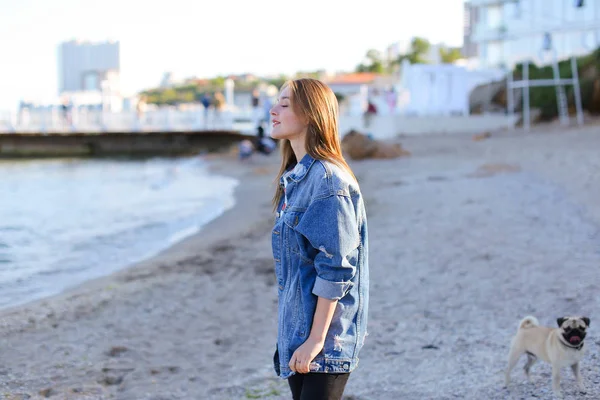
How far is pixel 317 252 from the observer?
7.41 feet

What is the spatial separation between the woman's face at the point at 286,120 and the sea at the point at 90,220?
19.0 ft

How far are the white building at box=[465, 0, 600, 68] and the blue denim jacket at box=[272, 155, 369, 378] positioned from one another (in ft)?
85.4

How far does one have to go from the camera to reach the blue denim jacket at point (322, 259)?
2191 mm

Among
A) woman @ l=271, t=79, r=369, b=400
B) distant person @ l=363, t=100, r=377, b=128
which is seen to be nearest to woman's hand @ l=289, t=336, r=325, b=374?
woman @ l=271, t=79, r=369, b=400

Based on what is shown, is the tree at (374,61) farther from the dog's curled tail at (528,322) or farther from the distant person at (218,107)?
the dog's curled tail at (528,322)

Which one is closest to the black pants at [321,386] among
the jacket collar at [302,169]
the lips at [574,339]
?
the jacket collar at [302,169]

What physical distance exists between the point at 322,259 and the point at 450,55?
77122 millimetres

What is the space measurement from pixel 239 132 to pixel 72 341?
3495cm

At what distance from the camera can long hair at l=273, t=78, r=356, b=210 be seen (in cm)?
234

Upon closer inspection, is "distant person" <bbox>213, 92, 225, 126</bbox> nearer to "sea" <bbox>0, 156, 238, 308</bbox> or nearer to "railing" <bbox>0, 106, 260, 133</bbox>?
"railing" <bbox>0, 106, 260, 133</bbox>

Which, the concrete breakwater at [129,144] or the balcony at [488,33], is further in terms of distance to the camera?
the concrete breakwater at [129,144]

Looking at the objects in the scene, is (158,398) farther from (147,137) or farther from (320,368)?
(147,137)

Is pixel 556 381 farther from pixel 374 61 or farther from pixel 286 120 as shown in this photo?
pixel 374 61

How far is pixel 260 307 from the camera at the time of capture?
6.28m
